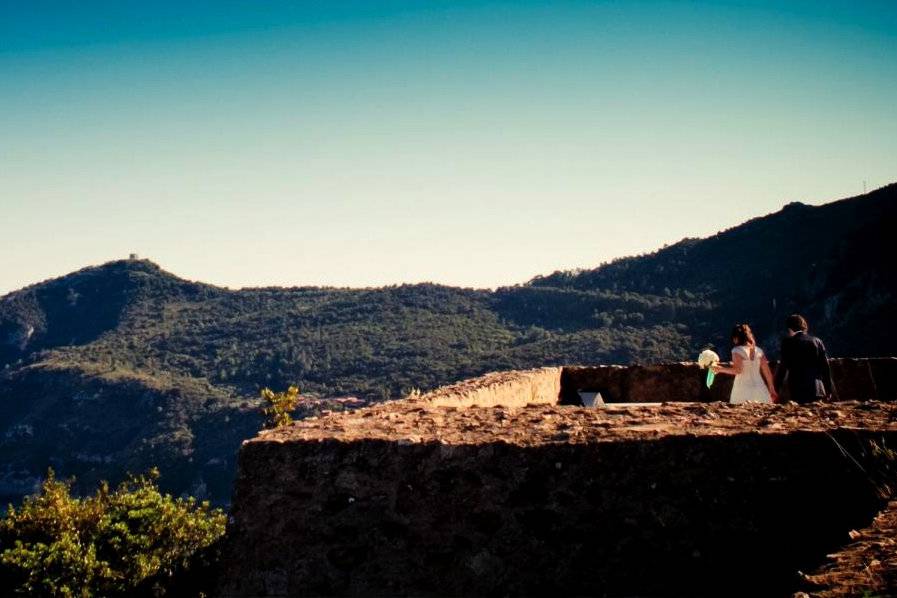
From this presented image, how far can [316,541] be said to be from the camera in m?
3.36

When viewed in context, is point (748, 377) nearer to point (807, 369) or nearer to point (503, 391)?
point (807, 369)

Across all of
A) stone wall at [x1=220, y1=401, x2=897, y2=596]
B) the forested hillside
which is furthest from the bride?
the forested hillside

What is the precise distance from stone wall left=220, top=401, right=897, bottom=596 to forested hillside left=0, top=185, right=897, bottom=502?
2842 cm

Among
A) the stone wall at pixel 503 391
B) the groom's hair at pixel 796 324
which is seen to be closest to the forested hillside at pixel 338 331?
the stone wall at pixel 503 391

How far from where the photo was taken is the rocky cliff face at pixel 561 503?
287cm

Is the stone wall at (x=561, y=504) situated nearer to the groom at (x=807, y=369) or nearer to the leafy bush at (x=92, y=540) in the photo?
the groom at (x=807, y=369)

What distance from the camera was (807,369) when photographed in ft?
20.2

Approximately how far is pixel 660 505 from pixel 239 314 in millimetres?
106316

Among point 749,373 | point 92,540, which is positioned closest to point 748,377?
point 749,373

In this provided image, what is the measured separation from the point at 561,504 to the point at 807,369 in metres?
4.22

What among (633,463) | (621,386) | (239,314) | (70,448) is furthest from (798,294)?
(239,314)

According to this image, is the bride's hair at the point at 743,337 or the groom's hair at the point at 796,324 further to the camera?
the bride's hair at the point at 743,337

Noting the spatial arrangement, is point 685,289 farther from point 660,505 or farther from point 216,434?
point 660,505

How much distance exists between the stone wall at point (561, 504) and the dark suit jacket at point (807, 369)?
2.65 m
